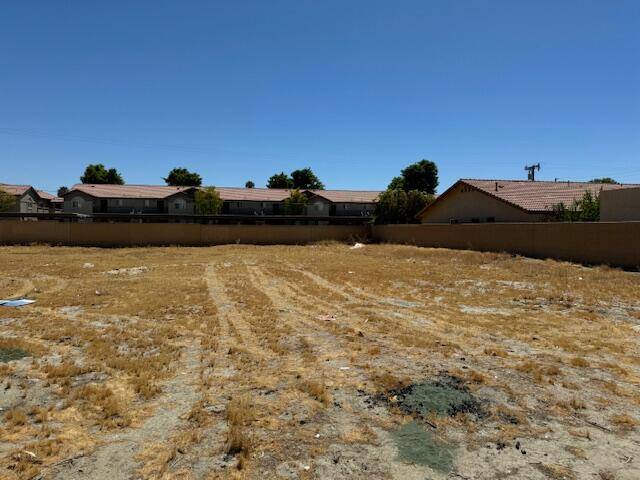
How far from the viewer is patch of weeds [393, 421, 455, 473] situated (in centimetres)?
374

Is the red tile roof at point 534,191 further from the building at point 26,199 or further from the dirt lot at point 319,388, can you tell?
the building at point 26,199

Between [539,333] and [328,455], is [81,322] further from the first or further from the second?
[539,333]

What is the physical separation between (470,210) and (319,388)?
3144 centimetres

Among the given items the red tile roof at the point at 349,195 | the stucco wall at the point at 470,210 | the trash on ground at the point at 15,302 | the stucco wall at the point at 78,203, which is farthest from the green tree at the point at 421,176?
the trash on ground at the point at 15,302

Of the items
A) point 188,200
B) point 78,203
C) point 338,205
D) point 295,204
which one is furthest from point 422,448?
point 78,203

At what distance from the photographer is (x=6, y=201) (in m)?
49.1

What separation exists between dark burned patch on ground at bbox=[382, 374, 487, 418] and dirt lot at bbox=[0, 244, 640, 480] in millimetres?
24

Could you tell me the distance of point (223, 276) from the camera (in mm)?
16578

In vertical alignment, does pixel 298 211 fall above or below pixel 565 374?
above

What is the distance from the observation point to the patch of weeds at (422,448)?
12.3 feet

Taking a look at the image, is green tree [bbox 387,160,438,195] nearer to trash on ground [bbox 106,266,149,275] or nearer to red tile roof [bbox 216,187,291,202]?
red tile roof [bbox 216,187,291,202]

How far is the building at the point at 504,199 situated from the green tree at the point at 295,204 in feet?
64.6

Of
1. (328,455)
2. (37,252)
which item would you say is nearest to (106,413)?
(328,455)

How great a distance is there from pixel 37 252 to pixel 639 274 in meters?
30.4
